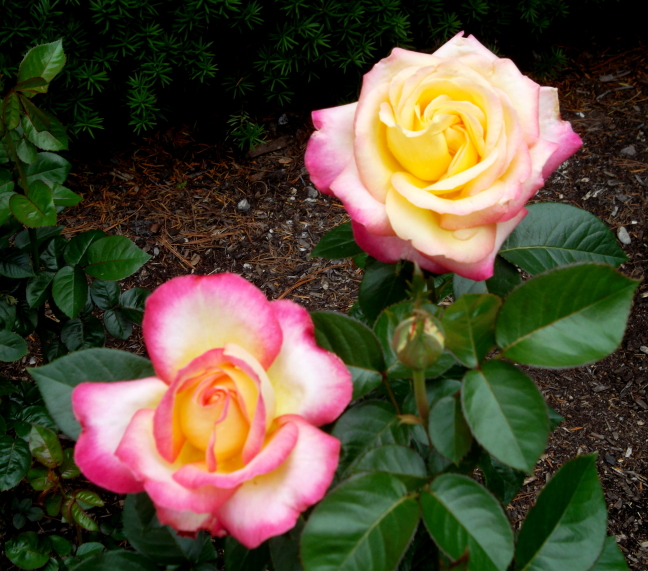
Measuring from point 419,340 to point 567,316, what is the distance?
0.15m

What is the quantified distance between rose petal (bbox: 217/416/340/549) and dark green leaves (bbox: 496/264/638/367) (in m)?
0.19

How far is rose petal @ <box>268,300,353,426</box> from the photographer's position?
0.51 metres

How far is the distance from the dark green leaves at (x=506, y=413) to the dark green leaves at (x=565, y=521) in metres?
0.12

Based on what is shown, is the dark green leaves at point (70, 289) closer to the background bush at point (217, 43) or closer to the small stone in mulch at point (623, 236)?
the background bush at point (217, 43)

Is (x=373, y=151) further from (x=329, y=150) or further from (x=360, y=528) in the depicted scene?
(x=360, y=528)

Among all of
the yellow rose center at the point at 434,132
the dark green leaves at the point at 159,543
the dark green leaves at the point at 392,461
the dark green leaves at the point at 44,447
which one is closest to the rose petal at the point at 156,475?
the dark green leaves at the point at 392,461

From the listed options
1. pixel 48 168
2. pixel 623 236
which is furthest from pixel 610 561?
pixel 623 236

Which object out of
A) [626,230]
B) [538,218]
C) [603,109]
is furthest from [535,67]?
[538,218]

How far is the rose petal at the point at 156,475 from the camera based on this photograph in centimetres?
44

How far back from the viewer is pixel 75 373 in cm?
56

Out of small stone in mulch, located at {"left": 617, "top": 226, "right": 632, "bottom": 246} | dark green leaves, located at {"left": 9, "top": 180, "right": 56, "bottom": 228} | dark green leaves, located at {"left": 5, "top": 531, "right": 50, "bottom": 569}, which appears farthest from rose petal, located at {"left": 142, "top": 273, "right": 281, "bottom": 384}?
small stone in mulch, located at {"left": 617, "top": 226, "right": 632, "bottom": 246}

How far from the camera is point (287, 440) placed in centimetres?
46

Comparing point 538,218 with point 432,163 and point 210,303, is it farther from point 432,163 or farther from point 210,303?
point 210,303

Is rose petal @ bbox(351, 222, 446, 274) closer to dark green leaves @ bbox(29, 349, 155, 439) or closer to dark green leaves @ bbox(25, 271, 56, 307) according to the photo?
dark green leaves @ bbox(29, 349, 155, 439)
